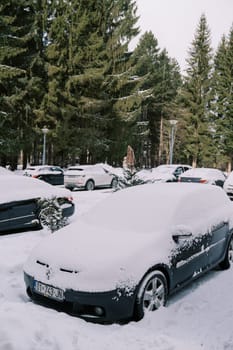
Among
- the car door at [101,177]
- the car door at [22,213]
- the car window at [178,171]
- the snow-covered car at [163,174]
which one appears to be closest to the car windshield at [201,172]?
the snow-covered car at [163,174]

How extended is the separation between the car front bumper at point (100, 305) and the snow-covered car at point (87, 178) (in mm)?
14111

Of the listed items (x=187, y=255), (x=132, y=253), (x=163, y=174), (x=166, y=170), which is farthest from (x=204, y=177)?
(x=132, y=253)

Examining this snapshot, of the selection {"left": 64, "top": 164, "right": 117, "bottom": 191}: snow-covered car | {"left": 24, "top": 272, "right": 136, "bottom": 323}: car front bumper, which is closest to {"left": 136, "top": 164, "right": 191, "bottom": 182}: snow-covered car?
{"left": 64, "top": 164, "right": 117, "bottom": 191}: snow-covered car

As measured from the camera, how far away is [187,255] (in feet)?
16.1

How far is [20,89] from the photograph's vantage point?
27453 mm

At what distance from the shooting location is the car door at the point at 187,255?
185 inches

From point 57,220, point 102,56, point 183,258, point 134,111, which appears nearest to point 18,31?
point 102,56

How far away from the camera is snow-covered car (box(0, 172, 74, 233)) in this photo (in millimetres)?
7781

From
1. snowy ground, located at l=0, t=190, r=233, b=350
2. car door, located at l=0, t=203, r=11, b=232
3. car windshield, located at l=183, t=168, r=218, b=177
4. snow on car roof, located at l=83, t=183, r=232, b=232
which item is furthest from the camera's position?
car windshield, located at l=183, t=168, r=218, b=177

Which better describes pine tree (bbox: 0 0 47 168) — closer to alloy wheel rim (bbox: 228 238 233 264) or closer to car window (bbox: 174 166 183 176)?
car window (bbox: 174 166 183 176)

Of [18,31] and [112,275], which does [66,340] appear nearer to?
[112,275]

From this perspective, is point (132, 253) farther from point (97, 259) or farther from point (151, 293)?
point (151, 293)

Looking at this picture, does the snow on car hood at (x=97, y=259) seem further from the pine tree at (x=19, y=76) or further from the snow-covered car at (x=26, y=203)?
the pine tree at (x=19, y=76)

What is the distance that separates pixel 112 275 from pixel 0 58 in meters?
24.6
